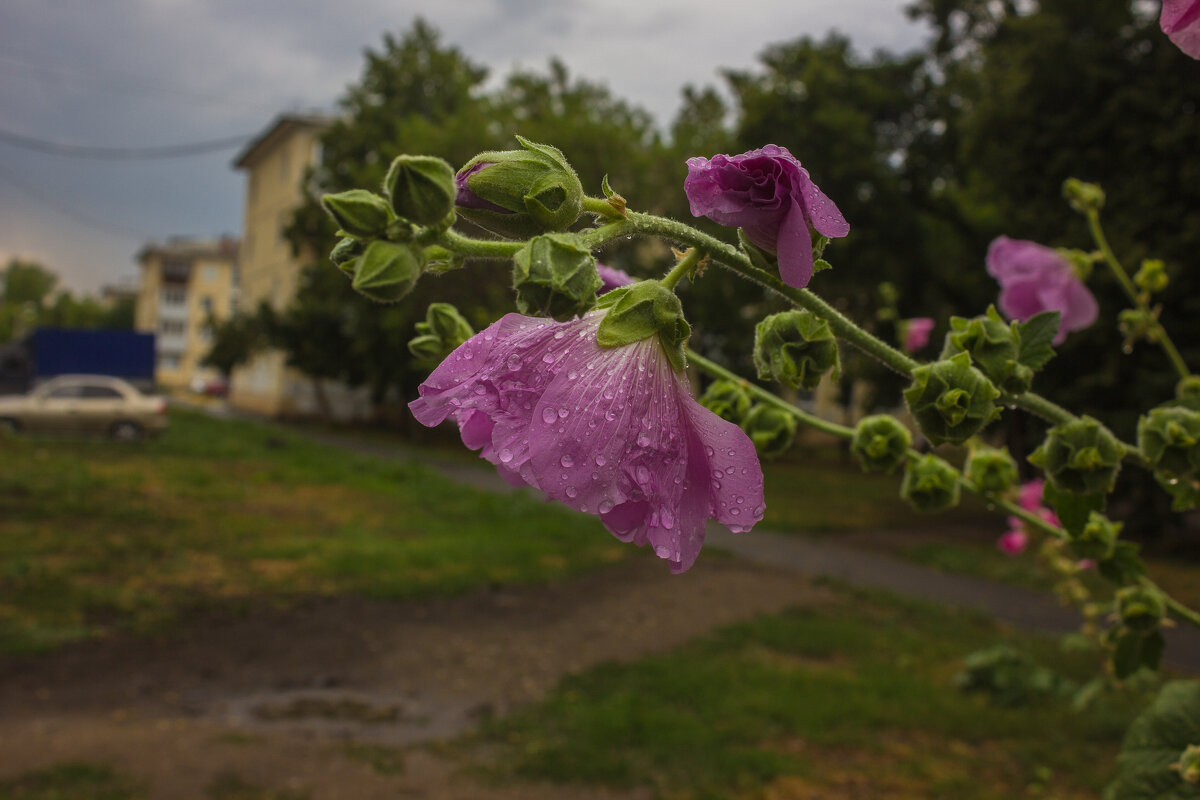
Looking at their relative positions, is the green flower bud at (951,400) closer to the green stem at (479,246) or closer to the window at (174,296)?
the green stem at (479,246)

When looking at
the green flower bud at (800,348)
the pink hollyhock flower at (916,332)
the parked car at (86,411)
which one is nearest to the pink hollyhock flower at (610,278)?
Answer: the green flower bud at (800,348)

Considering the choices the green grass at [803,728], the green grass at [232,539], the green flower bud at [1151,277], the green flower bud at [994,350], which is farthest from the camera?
the green grass at [232,539]

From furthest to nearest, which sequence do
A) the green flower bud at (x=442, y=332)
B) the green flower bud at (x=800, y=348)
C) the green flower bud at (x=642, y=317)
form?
1. the green flower bud at (x=442, y=332)
2. the green flower bud at (x=800, y=348)
3. the green flower bud at (x=642, y=317)

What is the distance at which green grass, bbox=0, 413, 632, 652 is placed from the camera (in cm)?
868

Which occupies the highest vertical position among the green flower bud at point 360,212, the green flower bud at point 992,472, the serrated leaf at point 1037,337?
the green flower bud at point 360,212

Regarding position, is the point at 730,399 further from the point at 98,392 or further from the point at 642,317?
the point at 98,392

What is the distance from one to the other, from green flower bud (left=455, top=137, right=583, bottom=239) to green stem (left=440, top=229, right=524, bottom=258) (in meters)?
0.01

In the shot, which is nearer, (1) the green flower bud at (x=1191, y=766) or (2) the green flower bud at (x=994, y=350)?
(2) the green flower bud at (x=994, y=350)

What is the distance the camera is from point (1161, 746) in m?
1.62

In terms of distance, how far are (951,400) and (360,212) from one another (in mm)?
588

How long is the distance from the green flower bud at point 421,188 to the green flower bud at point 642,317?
0.16 metres

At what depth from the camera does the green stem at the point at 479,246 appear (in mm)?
770

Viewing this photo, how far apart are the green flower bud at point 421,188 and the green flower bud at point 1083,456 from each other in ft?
2.55

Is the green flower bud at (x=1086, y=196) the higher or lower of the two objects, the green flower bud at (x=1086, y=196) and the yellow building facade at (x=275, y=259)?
the lower
